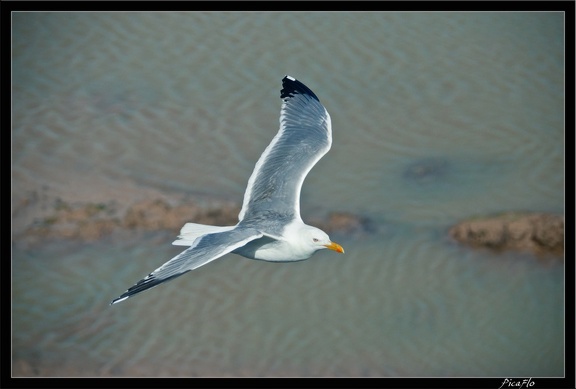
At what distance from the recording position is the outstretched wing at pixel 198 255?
569 cm

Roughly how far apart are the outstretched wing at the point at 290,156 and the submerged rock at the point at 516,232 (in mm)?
1835

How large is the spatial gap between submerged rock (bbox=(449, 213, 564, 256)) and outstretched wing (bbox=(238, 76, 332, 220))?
6.02ft

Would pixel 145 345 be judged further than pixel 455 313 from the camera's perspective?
No

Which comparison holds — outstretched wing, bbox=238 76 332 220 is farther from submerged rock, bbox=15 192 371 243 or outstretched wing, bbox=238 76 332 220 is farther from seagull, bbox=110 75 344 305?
submerged rock, bbox=15 192 371 243

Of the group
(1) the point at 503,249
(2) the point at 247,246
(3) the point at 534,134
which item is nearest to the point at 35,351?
(2) the point at 247,246

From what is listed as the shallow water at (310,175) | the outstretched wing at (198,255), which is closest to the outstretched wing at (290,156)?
the outstretched wing at (198,255)

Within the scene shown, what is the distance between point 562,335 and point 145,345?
3.49 meters

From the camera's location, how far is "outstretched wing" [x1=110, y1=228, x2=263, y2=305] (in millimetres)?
5691

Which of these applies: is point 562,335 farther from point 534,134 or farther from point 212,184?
point 212,184

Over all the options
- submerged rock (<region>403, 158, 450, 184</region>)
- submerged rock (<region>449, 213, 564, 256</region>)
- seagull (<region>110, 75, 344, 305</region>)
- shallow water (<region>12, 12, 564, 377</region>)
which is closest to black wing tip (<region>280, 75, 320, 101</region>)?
seagull (<region>110, 75, 344, 305</region>)

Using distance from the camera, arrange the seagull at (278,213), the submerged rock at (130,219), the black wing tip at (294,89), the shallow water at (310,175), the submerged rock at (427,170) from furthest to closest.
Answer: the submerged rock at (427,170)
the submerged rock at (130,219)
the black wing tip at (294,89)
the shallow water at (310,175)
the seagull at (278,213)

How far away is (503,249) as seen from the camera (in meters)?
8.55

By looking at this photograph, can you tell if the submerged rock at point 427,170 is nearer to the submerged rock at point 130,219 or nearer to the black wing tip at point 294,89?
the submerged rock at point 130,219

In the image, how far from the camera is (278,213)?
702 cm
